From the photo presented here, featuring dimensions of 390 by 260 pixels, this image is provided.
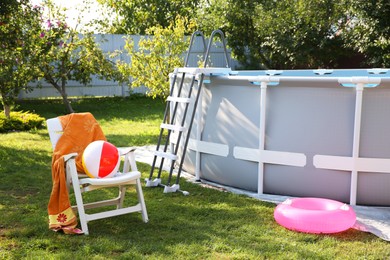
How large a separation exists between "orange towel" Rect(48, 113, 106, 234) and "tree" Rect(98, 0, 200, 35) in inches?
589

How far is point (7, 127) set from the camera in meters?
9.48

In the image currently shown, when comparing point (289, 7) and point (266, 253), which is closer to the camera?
point (266, 253)

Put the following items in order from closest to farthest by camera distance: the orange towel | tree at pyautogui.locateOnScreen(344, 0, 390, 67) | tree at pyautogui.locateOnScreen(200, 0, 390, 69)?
the orange towel
tree at pyautogui.locateOnScreen(344, 0, 390, 67)
tree at pyautogui.locateOnScreen(200, 0, 390, 69)

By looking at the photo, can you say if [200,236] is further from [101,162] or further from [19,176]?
[19,176]

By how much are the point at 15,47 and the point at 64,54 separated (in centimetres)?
370

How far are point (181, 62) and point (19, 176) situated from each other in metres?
3.95

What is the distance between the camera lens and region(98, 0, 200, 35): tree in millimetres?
→ 19359

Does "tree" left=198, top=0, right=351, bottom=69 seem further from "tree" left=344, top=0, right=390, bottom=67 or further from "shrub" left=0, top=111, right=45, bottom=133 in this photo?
"shrub" left=0, top=111, right=45, bottom=133

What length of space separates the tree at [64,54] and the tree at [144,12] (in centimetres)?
739

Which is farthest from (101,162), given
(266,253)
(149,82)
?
(149,82)

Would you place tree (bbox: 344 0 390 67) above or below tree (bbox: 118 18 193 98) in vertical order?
above

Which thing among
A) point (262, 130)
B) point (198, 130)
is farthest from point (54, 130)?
point (262, 130)

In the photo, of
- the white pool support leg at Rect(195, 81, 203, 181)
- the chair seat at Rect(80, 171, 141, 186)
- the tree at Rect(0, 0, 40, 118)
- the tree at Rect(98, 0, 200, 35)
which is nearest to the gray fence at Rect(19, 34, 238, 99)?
the tree at Rect(0, 0, 40, 118)

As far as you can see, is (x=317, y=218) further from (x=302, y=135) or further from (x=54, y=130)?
(x=54, y=130)
